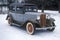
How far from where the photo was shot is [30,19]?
8.88 metres

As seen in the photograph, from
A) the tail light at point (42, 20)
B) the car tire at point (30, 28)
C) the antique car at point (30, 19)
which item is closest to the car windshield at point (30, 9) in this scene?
the antique car at point (30, 19)

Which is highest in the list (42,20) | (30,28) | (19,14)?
(19,14)

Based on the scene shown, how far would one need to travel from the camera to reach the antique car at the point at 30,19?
28.4 feet

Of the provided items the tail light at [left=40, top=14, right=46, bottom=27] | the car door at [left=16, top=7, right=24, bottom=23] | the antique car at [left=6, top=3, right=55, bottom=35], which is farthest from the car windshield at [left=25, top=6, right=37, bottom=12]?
the tail light at [left=40, top=14, right=46, bottom=27]

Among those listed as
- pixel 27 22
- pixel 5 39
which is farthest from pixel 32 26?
pixel 5 39

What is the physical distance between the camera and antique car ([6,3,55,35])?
866 cm

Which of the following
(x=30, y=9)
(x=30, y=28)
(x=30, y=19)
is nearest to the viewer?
(x=30, y=28)

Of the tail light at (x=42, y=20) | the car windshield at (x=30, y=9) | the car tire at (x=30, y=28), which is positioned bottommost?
the car tire at (x=30, y=28)

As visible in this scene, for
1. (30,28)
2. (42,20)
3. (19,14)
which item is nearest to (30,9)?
(19,14)

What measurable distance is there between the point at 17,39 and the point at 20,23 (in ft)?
8.01

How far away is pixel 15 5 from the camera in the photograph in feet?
35.2

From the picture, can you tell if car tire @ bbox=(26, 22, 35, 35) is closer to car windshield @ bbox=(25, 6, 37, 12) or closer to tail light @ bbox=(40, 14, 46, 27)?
tail light @ bbox=(40, 14, 46, 27)

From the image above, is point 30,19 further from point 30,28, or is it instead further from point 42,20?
point 42,20

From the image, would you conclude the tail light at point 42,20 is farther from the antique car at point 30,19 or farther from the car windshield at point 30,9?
the car windshield at point 30,9
